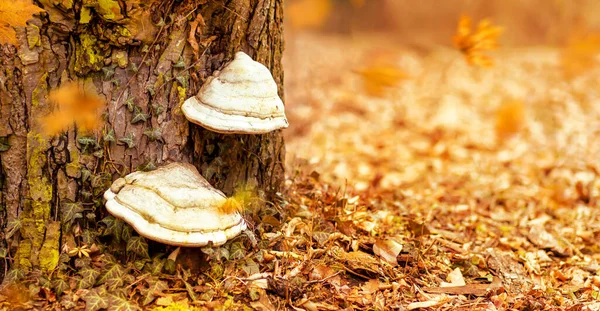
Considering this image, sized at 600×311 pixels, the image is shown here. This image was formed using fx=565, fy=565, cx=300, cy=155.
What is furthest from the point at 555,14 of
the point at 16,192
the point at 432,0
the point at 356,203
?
the point at 16,192

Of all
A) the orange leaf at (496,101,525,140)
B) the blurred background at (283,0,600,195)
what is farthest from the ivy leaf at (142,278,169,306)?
the orange leaf at (496,101,525,140)

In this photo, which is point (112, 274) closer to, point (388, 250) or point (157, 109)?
point (157, 109)

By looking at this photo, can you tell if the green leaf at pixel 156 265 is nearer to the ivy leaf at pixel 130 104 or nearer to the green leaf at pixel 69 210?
the green leaf at pixel 69 210

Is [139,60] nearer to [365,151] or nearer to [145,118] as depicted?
[145,118]

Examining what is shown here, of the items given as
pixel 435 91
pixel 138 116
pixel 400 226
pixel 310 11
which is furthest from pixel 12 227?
pixel 310 11

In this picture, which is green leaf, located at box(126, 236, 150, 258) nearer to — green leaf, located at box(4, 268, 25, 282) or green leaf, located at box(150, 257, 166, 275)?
green leaf, located at box(150, 257, 166, 275)

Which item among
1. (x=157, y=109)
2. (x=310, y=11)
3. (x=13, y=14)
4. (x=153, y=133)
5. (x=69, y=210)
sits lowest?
(x=69, y=210)

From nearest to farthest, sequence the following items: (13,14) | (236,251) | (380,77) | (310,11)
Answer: (13,14) < (236,251) < (380,77) < (310,11)
